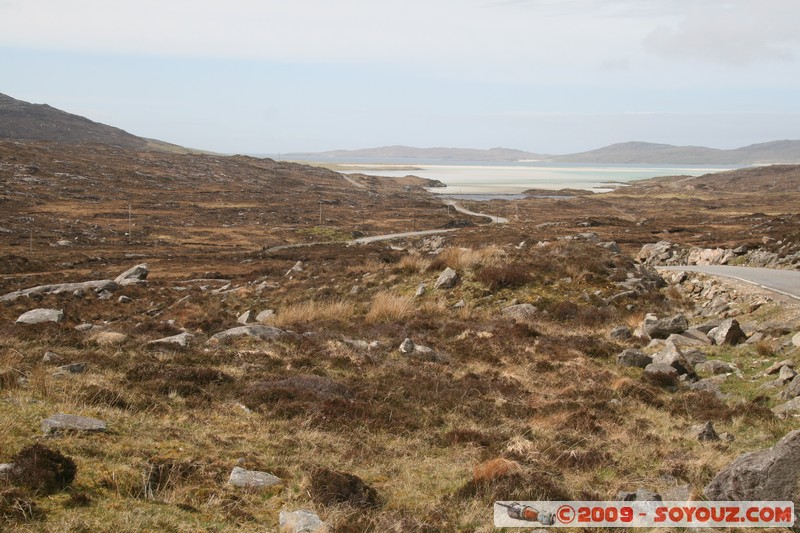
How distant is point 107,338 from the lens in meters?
14.1

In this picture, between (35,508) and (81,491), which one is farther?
(81,491)

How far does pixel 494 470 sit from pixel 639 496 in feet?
5.95

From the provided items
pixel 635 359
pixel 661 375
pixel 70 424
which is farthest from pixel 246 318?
pixel 661 375

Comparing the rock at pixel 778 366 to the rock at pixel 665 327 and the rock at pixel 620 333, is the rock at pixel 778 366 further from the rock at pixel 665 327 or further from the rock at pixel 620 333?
the rock at pixel 620 333

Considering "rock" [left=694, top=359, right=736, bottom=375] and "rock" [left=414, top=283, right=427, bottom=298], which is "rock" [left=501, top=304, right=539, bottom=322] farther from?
"rock" [left=694, top=359, right=736, bottom=375]

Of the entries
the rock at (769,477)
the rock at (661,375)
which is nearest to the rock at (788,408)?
the rock at (661,375)

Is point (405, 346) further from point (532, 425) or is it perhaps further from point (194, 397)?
point (194, 397)

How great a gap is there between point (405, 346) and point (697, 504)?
960cm

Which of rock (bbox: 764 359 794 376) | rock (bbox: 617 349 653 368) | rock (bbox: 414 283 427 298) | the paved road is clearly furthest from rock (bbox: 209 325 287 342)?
the paved road

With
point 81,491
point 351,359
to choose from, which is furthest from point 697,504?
point 351,359

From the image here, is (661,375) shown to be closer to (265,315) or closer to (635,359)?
(635,359)

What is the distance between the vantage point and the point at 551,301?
21719 millimetres

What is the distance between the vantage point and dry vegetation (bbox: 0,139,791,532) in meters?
6.53

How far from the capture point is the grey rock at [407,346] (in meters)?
15.6
